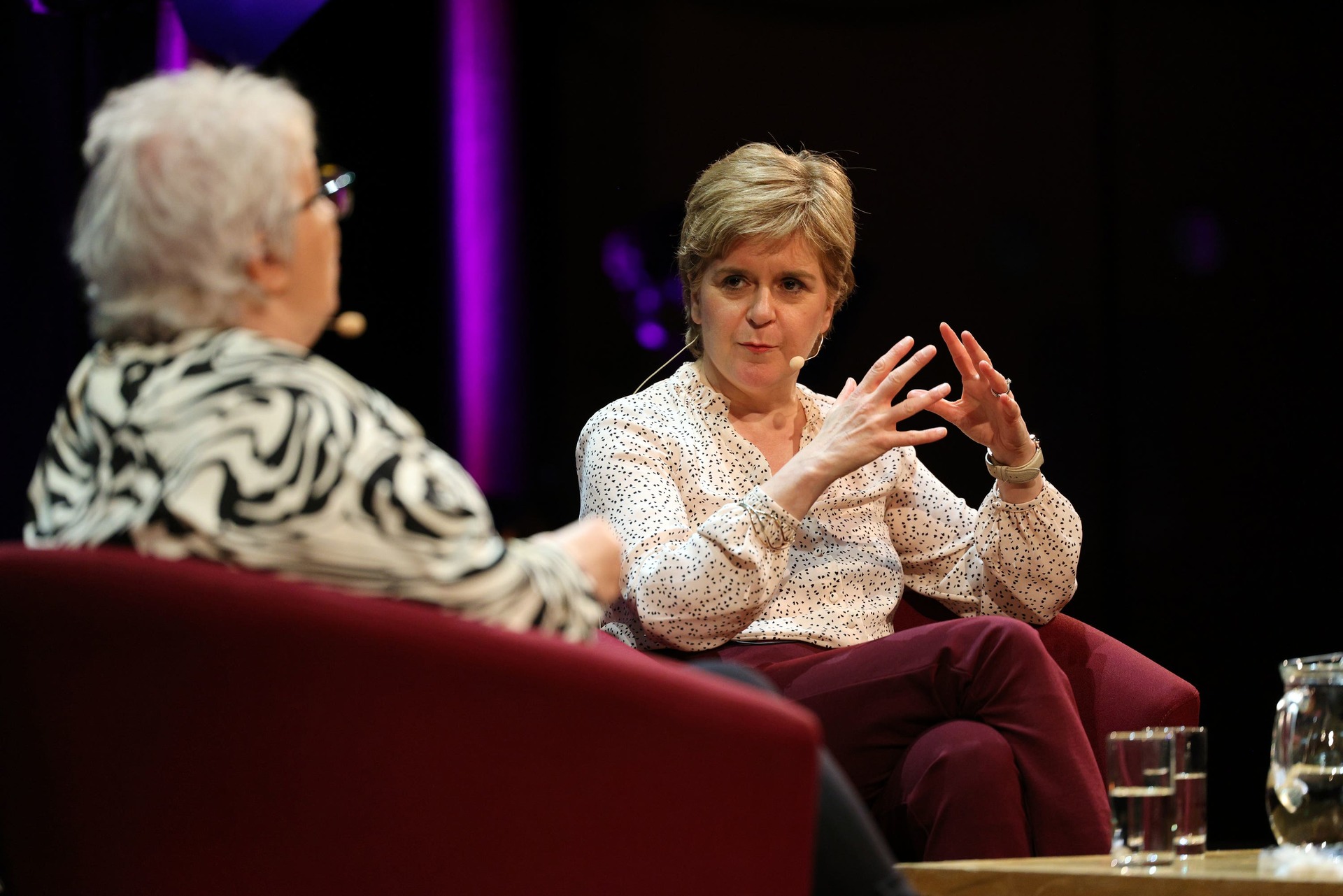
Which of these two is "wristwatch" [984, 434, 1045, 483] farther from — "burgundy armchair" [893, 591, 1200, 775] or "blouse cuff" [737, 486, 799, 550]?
"blouse cuff" [737, 486, 799, 550]

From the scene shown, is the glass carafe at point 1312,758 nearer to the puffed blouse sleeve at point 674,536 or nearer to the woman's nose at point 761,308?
the puffed blouse sleeve at point 674,536

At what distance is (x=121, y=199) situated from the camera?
113 centimetres

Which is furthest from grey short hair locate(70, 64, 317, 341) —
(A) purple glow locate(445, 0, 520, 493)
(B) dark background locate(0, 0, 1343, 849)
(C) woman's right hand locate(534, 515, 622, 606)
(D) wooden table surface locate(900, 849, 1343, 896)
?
(A) purple glow locate(445, 0, 520, 493)

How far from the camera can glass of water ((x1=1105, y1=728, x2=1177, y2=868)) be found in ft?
4.70

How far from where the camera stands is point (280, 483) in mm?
1022

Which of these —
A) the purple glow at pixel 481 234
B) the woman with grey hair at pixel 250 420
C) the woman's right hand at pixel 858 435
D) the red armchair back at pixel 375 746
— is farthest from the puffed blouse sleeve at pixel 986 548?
the purple glow at pixel 481 234

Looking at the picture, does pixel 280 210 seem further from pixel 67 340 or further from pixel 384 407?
pixel 67 340

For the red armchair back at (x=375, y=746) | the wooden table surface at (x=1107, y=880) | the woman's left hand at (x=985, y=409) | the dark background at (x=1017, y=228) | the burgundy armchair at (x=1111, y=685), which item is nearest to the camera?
the red armchair back at (x=375, y=746)

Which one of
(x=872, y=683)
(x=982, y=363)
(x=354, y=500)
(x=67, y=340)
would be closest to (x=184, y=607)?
(x=354, y=500)

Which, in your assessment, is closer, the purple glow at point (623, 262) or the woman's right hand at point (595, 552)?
the woman's right hand at point (595, 552)

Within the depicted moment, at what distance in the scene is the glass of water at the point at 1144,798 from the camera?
4.70 ft

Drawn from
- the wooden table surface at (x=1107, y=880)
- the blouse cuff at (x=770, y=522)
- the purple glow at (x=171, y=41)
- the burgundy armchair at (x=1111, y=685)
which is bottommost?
the burgundy armchair at (x=1111, y=685)

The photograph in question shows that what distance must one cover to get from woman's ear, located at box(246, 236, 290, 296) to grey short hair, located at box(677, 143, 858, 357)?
1.20 meters

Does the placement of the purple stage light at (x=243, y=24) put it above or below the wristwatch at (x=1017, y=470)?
above
